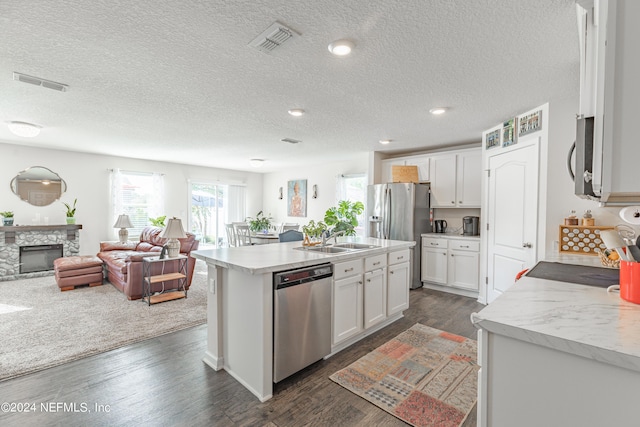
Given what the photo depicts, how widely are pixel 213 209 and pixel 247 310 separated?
6.53 m

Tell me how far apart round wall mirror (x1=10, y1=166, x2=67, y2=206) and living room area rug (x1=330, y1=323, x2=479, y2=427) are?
653cm

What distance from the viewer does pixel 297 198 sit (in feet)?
25.8

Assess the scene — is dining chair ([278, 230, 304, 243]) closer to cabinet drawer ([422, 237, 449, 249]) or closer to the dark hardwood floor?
the dark hardwood floor

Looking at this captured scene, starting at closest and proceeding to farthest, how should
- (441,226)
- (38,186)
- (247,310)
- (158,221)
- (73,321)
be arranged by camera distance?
(247,310), (73,321), (441,226), (38,186), (158,221)

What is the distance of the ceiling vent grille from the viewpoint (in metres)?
2.44

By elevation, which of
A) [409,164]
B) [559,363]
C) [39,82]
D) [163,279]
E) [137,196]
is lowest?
[163,279]

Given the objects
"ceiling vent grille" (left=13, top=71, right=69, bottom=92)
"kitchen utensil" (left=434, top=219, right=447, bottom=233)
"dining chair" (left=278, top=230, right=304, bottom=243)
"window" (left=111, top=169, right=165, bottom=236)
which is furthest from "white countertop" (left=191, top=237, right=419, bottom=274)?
"window" (left=111, top=169, right=165, bottom=236)

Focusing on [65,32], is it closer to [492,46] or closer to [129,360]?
[129,360]

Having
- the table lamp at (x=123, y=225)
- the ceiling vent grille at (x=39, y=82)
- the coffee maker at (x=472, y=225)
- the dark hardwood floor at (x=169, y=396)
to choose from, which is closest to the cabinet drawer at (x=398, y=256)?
the dark hardwood floor at (x=169, y=396)

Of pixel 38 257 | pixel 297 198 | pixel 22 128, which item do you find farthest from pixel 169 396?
pixel 297 198

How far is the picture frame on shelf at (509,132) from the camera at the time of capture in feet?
11.5

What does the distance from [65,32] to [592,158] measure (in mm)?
2761

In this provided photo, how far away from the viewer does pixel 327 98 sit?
2947 millimetres

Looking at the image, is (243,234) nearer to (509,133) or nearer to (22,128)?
(22,128)
